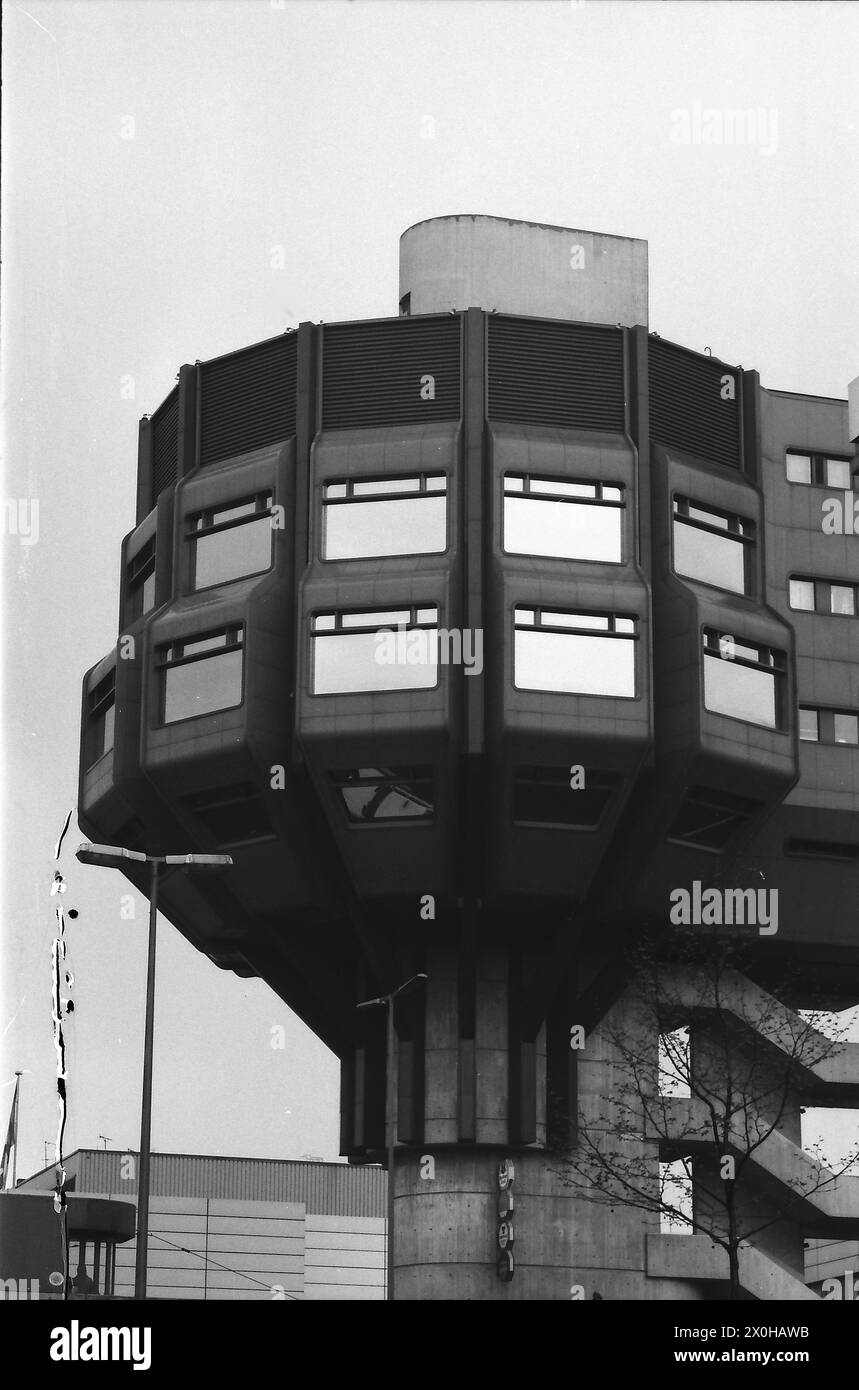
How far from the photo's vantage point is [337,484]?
61281 millimetres

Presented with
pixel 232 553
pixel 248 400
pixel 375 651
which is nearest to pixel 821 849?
pixel 375 651

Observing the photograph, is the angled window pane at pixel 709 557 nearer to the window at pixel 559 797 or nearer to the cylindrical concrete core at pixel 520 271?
the window at pixel 559 797

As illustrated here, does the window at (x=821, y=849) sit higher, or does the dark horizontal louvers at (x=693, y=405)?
the dark horizontal louvers at (x=693, y=405)

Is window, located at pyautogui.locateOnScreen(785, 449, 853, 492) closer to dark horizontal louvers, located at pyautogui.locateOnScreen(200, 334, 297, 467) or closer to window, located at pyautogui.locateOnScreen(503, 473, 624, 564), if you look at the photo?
window, located at pyautogui.locateOnScreen(503, 473, 624, 564)

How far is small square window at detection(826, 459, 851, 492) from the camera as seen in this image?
227ft

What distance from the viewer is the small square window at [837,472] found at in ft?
227

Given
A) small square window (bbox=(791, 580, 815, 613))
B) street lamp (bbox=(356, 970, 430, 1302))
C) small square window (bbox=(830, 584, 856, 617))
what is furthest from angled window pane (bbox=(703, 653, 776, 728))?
street lamp (bbox=(356, 970, 430, 1302))

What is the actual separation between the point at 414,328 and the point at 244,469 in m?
6.49

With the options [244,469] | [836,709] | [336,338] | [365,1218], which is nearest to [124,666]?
[244,469]

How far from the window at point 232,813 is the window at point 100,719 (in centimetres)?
540

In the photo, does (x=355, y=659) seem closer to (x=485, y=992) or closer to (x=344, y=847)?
(x=344, y=847)

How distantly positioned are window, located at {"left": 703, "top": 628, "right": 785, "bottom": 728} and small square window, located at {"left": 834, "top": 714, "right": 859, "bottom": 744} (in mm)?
4985

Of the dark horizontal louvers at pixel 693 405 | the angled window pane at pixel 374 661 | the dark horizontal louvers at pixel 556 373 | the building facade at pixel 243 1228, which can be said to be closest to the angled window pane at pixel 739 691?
the dark horizontal louvers at pixel 693 405

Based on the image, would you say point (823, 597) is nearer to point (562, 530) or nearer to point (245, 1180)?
point (562, 530)
